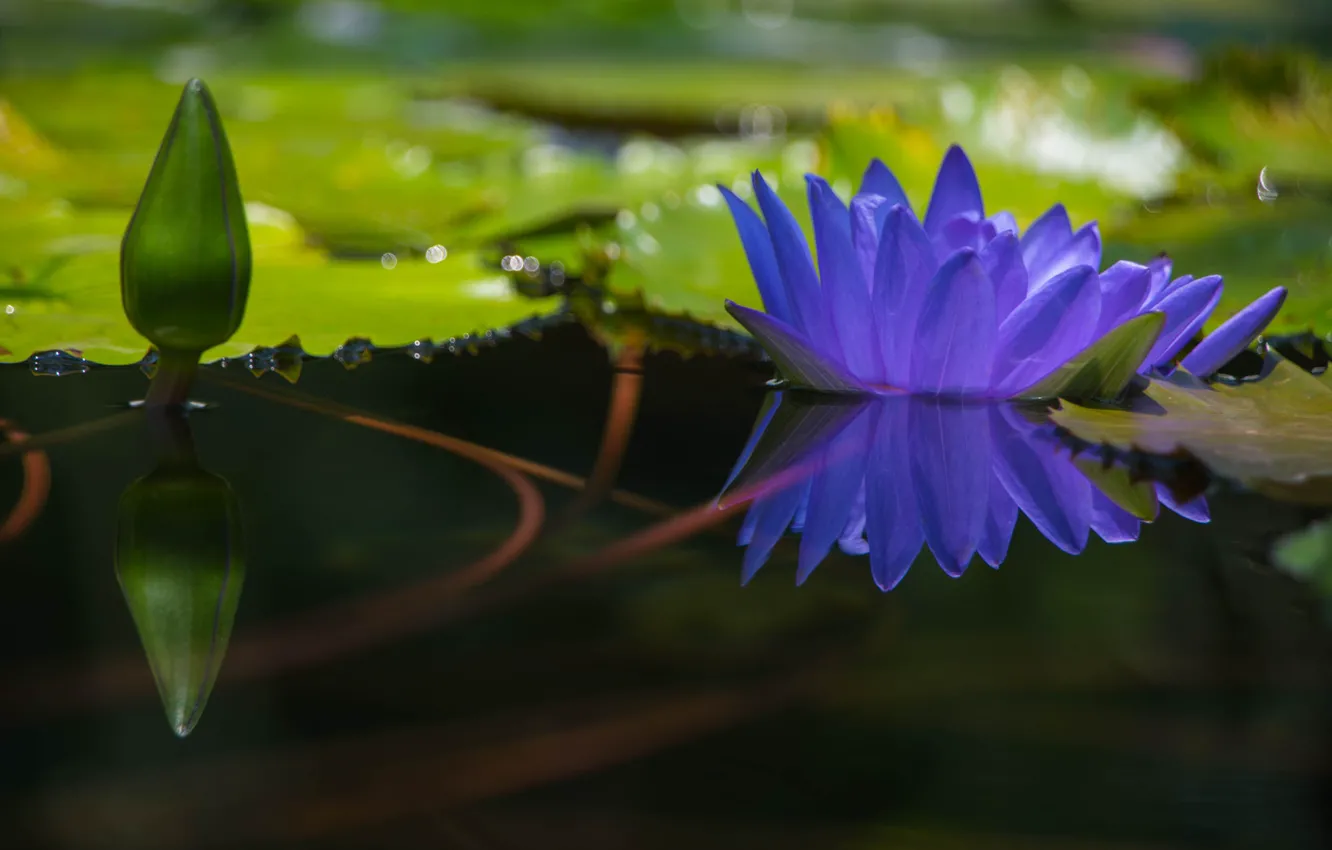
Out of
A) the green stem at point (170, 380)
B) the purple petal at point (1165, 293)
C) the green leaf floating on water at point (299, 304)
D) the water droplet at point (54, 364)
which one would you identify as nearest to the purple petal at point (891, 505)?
the purple petal at point (1165, 293)

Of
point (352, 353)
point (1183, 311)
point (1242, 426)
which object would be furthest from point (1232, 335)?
point (352, 353)

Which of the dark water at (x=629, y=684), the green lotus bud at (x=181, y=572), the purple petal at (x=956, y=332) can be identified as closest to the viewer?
→ the dark water at (x=629, y=684)

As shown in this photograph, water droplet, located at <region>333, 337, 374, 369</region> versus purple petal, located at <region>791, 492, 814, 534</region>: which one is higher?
water droplet, located at <region>333, 337, 374, 369</region>

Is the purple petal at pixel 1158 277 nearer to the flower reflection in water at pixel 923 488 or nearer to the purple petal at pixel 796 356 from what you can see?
the flower reflection in water at pixel 923 488

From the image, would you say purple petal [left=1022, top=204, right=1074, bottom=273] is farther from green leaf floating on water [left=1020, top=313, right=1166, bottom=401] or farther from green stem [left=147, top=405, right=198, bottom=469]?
green stem [left=147, top=405, right=198, bottom=469]

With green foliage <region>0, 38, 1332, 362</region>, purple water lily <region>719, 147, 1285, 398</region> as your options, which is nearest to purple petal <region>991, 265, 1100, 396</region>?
purple water lily <region>719, 147, 1285, 398</region>

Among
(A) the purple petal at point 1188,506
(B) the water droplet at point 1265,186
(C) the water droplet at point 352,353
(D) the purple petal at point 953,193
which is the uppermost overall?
(B) the water droplet at point 1265,186

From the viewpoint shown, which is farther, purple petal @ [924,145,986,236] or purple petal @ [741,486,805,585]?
purple petal @ [924,145,986,236]
